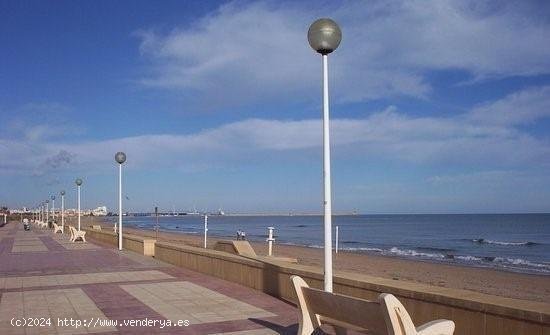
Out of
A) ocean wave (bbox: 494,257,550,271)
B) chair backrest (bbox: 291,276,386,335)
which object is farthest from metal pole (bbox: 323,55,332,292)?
ocean wave (bbox: 494,257,550,271)

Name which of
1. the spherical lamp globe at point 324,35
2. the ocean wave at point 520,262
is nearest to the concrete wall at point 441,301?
the spherical lamp globe at point 324,35

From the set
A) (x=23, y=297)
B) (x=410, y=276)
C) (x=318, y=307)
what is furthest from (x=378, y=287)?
(x=410, y=276)

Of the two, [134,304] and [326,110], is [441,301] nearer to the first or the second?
[326,110]

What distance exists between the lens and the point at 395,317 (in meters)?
4.21

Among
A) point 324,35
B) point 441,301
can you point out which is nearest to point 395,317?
point 441,301

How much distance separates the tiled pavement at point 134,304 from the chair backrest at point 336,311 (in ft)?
3.38

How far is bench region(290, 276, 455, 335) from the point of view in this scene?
13.9ft

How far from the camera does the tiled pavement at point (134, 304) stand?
681 cm

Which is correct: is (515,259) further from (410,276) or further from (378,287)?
(378,287)

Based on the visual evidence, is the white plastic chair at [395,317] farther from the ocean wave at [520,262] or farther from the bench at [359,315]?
the ocean wave at [520,262]

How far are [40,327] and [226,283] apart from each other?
12.8ft

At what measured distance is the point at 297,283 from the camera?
18.3 ft

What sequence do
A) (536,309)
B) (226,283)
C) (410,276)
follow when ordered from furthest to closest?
(410,276), (226,283), (536,309)

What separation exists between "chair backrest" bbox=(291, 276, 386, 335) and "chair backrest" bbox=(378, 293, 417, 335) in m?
0.15
